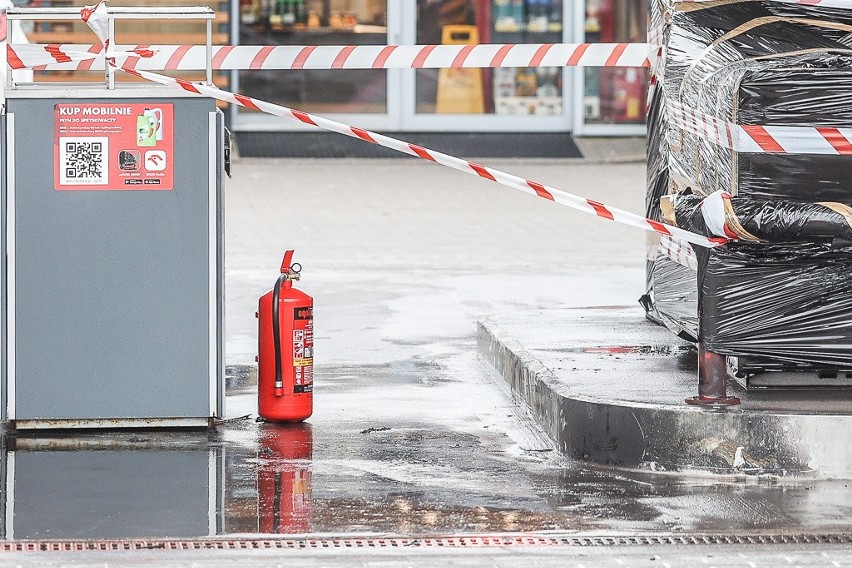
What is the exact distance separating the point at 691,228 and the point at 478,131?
53.1ft

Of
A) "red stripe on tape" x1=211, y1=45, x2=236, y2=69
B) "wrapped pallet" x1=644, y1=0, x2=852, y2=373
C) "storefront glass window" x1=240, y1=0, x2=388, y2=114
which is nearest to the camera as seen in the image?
"wrapped pallet" x1=644, y1=0, x2=852, y2=373

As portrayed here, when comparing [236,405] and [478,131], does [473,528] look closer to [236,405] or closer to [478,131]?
[236,405]

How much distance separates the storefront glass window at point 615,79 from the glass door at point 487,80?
351mm

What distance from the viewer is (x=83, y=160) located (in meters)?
6.39

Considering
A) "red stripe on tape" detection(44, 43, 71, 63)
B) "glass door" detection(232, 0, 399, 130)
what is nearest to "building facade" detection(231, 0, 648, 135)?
"glass door" detection(232, 0, 399, 130)

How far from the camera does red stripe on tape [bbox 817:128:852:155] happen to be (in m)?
6.07

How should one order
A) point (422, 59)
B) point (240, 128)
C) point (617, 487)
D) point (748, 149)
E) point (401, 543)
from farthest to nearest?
point (240, 128) < point (422, 59) < point (748, 149) < point (617, 487) < point (401, 543)

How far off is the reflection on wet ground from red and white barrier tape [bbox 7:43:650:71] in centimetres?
225

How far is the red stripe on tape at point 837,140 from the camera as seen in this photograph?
6.07 meters

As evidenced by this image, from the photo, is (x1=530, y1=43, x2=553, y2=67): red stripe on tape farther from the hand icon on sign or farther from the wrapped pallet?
the hand icon on sign

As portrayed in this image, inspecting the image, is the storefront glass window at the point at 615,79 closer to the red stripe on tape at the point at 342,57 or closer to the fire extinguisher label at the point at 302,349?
the red stripe on tape at the point at 342,57

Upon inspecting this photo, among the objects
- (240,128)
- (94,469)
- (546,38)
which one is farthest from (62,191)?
(546,38)

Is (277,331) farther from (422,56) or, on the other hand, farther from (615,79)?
(615,79)

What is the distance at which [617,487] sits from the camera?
5.71m
